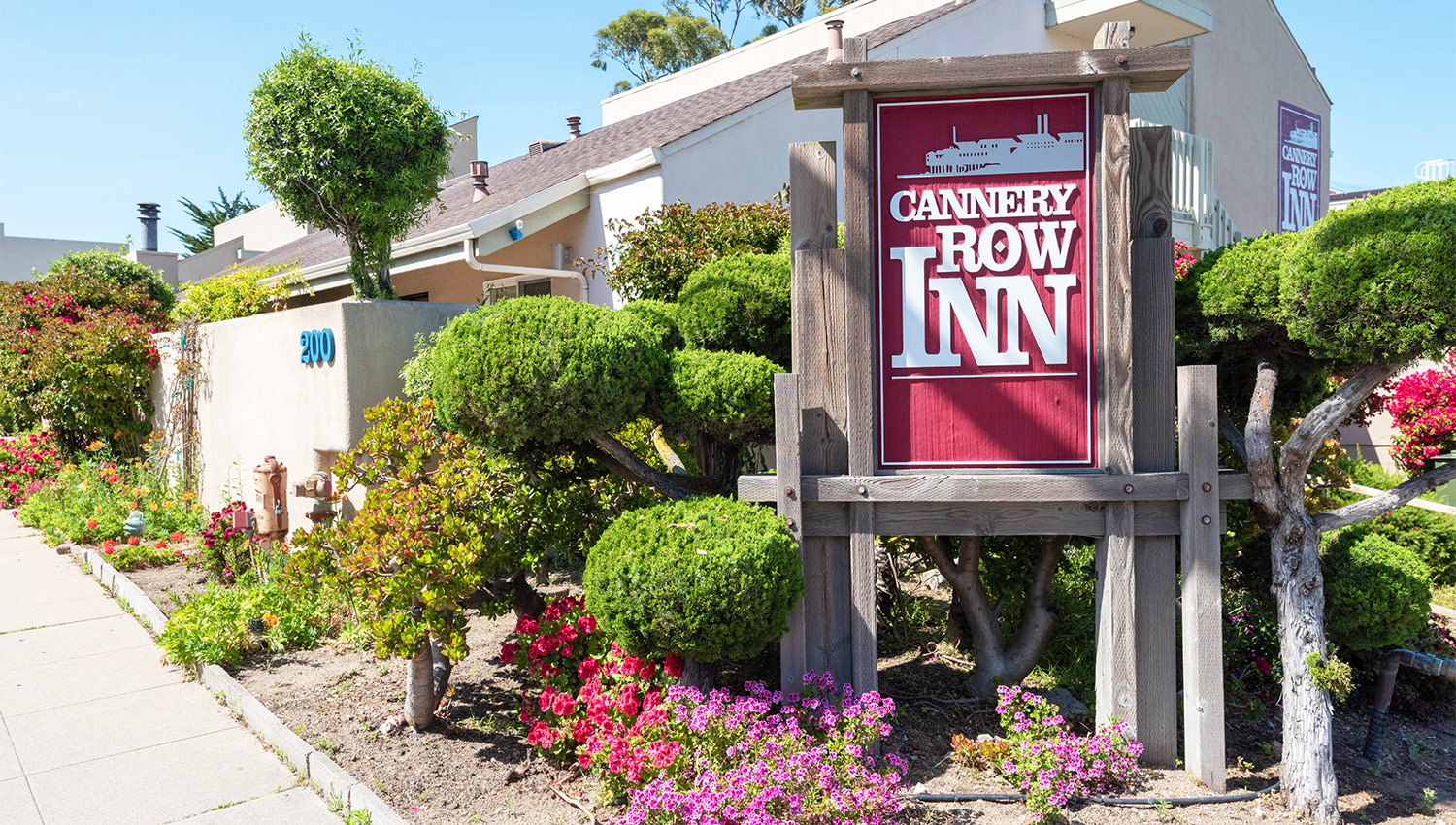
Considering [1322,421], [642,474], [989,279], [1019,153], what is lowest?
[642,474]

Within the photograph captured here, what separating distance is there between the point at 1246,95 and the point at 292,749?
14.4 meters

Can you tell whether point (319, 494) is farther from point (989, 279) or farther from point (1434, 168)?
point (1434, 168)

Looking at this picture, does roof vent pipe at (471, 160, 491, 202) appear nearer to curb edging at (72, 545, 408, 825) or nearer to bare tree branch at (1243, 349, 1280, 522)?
curb edging at (72, 545, 408, 825)

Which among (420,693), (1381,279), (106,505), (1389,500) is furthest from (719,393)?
(106,505)

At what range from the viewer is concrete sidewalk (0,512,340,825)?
388 centimetres

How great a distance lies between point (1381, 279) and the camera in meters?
3.41

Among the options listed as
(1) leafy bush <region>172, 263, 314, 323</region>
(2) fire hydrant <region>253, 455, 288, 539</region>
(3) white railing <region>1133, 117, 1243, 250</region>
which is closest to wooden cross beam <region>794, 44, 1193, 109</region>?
(2) fire hydrant <region>253, 455, 288, 539</region>

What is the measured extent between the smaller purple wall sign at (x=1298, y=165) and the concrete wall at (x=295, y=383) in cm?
1313

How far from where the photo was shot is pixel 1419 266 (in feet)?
11.0

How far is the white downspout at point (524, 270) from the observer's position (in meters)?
8.59

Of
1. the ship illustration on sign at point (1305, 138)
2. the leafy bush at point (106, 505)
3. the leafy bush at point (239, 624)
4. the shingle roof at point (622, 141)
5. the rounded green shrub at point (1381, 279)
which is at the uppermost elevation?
the ship illustration on sign at point (1305, 138)

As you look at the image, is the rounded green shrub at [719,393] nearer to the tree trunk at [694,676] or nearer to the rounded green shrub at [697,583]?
the rounded green shrub at [697,583]

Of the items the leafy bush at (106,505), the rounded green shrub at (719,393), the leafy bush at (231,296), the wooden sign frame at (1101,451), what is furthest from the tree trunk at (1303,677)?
the leafy bush at (231,296)

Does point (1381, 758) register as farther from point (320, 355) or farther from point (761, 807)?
point (320, 355)
